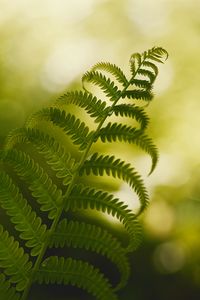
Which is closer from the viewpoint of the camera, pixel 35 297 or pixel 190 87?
pixel 35 297

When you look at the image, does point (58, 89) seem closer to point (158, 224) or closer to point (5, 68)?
point (5, 68)

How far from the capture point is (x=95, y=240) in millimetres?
1293

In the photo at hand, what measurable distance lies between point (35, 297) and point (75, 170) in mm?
2360

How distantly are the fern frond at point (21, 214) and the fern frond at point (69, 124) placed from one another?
0.19 m

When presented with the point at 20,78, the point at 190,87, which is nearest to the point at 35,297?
the point at 20,78

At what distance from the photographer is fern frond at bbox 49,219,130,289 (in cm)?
125

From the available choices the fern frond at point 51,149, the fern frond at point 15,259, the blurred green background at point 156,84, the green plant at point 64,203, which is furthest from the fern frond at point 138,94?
the blurred green background at point 156,84

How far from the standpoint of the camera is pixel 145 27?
6.46m

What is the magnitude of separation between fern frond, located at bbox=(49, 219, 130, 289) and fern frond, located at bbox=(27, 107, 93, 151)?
216 millimetres

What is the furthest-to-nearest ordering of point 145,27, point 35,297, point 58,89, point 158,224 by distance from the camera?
1. point 145,27
2. point 58,89
3. point 158,224
4. point 35,297

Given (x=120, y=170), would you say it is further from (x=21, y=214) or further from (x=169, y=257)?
(x=169, y=257)

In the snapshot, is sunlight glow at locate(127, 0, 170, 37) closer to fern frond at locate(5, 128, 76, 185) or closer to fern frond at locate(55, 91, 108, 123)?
fern frond at locate(55, 91, 108, 123)

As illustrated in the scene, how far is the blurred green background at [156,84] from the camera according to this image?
3.87 m

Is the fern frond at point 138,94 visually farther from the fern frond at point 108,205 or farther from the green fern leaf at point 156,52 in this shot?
the fern frond at point 108,205
